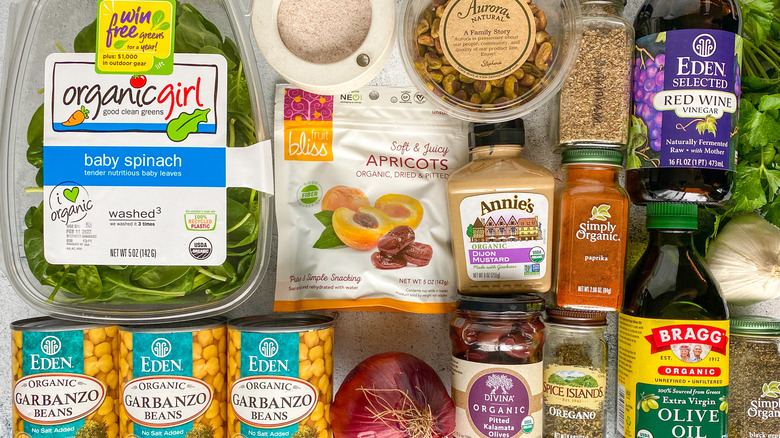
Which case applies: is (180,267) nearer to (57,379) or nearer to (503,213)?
(57,379)

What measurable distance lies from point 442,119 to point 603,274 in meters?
0.42

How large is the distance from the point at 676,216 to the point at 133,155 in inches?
37.4

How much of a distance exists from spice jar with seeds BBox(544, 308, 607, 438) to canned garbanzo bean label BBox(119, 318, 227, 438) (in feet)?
2.00

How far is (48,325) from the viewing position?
3.00 feet

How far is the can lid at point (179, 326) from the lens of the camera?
879 millimetres

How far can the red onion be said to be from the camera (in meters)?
0.90

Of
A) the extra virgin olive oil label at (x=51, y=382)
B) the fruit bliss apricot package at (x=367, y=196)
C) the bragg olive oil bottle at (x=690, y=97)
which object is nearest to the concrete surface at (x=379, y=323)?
the fruit bliss apricot package at (x=367, y=196)

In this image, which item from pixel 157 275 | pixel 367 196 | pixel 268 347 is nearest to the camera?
pixel 268 347

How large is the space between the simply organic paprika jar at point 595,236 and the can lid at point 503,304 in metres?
0.09

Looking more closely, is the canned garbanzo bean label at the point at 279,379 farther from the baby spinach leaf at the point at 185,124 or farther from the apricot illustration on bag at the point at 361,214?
the baby spinach leaf at the point at 185,124

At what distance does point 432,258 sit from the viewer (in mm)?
1057

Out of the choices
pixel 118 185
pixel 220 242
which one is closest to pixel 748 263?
pixel 220 242

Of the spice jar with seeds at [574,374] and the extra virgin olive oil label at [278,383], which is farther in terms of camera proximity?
the spice jar with seeds at [574,374]

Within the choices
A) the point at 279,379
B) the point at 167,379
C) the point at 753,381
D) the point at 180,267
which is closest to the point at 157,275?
the point at 180,267
